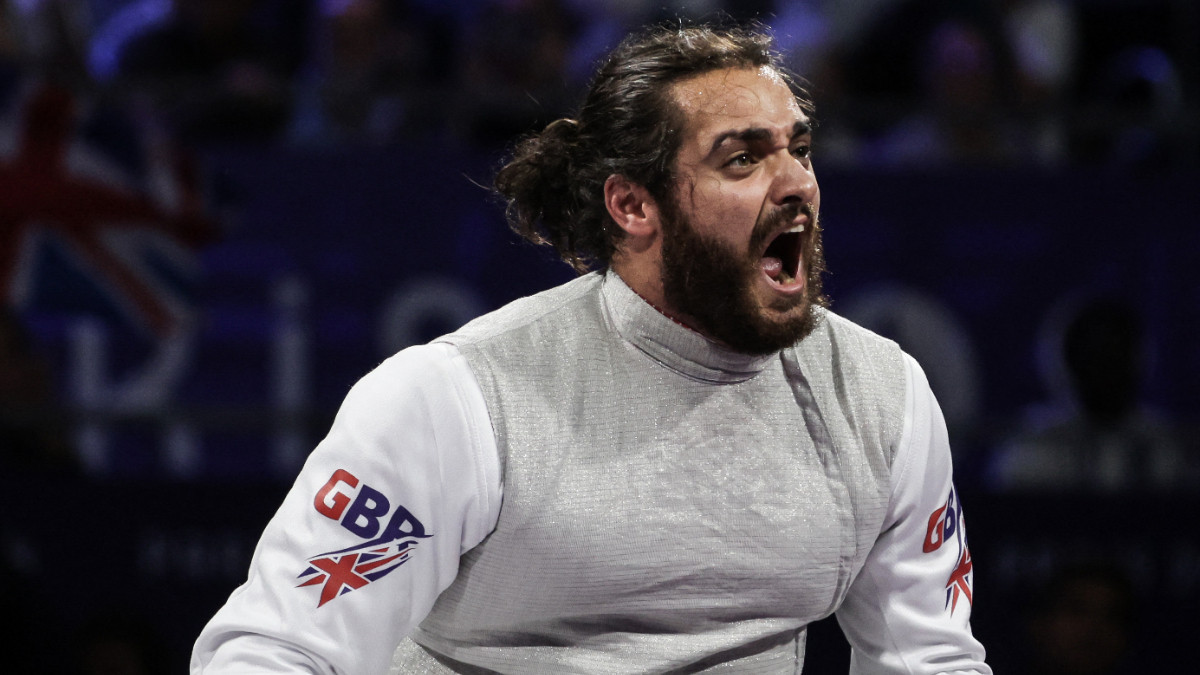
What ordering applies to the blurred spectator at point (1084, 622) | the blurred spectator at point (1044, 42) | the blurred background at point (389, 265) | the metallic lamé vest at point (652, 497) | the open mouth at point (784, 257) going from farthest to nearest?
the blurred spectator at point (1044, 42) < the blurred background at point (389, 265) < the blurred spectator at point (1084, 622) < the open mouth at point (784, 257) < the metallic lamé vest at point (652, 497)

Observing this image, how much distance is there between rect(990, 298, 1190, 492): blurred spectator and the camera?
404cm

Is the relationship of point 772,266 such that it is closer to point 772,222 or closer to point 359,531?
point 772,222

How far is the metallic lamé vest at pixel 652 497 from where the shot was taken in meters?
1.90

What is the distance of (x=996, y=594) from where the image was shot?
3.86m

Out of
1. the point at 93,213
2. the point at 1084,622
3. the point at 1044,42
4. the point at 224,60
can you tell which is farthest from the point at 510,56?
Result: the point at 1084,622

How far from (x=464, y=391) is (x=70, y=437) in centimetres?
263

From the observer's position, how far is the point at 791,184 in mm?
1965

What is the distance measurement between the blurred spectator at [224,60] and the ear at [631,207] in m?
2.45

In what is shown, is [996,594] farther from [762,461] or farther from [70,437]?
[70,437]

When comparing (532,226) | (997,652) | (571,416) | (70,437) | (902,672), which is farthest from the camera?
(70,437)

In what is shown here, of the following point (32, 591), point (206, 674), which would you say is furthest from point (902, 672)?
point (32, 591)

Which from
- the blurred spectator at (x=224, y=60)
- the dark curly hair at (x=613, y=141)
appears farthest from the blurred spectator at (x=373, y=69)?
the dark curly hair at (x=613, y=141)

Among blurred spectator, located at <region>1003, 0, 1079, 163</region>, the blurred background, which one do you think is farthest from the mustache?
blurred spectator, located at <region>1003, 0, 1079, 163</region>

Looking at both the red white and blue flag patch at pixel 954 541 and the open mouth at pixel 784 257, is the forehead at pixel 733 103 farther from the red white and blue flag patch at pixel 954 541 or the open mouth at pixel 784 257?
the red white and blue flag patch at pixel 954 541
